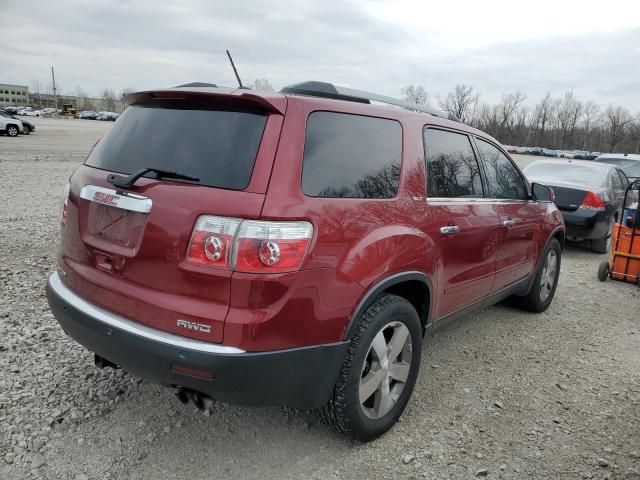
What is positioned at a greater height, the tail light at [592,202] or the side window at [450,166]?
the side window at [450,166]

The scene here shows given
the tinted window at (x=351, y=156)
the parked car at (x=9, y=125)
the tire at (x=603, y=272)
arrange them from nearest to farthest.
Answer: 1. the tinted window at (x=351, y=156)
2. the tire at (x=603, y=272)
3. the parked car at (x=9, y=125)

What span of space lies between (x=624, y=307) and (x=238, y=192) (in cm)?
519

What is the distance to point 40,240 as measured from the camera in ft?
20.8

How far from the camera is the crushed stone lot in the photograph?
2643mm

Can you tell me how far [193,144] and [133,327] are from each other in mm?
894

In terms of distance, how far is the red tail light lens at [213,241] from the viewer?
216cm

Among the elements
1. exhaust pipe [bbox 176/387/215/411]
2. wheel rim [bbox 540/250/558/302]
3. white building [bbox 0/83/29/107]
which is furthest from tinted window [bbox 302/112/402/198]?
white building [bbox 0/83/29/107]

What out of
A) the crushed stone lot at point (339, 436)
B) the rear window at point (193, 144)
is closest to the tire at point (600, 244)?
the crushed stone lot at point (339, 436)

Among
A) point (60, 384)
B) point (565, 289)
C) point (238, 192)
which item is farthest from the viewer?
point (565, 289)

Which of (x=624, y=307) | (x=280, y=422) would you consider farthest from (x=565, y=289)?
(x=280, y=422)

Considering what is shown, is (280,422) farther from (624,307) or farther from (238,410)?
(624,307)

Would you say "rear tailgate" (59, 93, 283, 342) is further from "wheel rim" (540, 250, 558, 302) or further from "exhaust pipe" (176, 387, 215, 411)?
"wheel rim" (540, 250, 558, 302)

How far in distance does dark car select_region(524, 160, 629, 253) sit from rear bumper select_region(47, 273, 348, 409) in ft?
22.8

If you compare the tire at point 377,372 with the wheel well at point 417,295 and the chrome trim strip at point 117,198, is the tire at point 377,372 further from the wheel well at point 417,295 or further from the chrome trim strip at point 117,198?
the chrome trim strip at point 117,198
